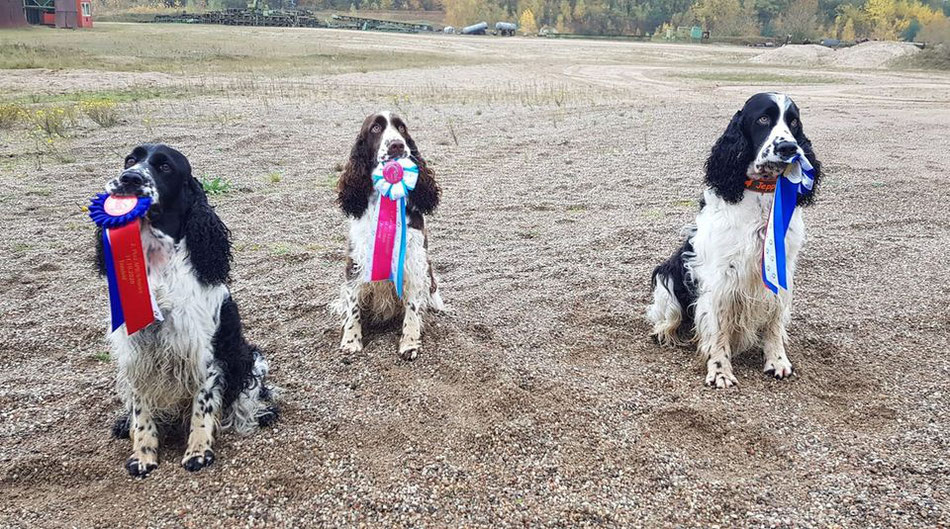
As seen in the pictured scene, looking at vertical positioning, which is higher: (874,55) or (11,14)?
(11,14)

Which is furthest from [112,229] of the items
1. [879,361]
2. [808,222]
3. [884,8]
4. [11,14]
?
[884,8]

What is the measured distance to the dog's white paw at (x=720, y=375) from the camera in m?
4.45

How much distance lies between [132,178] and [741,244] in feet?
11.8

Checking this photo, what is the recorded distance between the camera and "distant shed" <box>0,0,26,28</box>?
48997 mm

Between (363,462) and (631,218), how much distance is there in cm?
566

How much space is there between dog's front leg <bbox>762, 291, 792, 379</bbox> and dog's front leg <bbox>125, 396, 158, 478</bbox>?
3882 millimetres

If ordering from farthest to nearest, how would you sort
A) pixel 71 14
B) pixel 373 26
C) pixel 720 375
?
pixel 373 26 → pixel 71 14 → pixel 720 375

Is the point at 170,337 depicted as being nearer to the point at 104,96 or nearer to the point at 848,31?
the point at 104,96

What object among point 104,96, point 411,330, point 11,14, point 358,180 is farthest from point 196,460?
point 11,14

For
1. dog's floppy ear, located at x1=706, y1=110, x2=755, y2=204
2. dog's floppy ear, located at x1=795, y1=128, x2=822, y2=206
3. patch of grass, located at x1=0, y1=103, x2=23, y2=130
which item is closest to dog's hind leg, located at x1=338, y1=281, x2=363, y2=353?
dog's floppy ear, located at x1=706, y1=110, x2=755, y2=204

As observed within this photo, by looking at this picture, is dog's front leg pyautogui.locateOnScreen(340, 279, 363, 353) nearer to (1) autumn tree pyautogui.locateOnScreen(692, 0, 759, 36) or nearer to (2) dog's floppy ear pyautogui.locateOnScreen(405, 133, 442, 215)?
(2) dog's floppy ear pyautogui.locateOnScreen(405, 133, 442, 215)

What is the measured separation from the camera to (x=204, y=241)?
352cm

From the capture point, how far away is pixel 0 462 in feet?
11.9

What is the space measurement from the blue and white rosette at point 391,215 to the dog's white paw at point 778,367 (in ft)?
8.68
